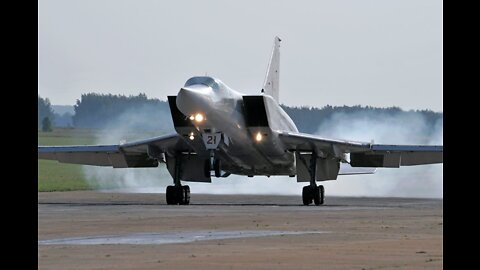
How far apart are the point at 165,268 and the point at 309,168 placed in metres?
25.0

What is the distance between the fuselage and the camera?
31.5 meters

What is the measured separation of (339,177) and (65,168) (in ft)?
69.1

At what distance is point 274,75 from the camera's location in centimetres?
4122

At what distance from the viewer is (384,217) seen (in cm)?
2519

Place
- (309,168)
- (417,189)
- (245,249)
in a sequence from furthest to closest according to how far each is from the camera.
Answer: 1. (417,189)
2. (309,168)
3. (245,249)

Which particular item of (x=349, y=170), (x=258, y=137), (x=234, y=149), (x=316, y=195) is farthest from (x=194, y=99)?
(x=349, y=170)

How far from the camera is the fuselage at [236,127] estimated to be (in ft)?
103

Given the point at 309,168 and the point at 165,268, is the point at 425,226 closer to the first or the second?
the point at 165,268

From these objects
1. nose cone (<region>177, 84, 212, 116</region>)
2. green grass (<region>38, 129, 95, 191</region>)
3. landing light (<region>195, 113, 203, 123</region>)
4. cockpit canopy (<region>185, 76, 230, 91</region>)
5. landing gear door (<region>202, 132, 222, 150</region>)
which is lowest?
green grass (<region>38, 129, 95, 191</region>)

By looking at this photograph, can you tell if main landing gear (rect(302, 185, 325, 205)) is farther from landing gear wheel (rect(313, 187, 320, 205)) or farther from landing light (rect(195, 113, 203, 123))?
landing light (rect(195, 113, 203, 123))

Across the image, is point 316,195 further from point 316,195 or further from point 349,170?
point 349,170

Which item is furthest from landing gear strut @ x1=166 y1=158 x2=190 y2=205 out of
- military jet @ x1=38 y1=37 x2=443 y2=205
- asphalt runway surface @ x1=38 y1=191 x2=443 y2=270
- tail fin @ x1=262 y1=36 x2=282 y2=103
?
asphalt runway surface @ x1=38 y1=191 x2=443 y2=270
